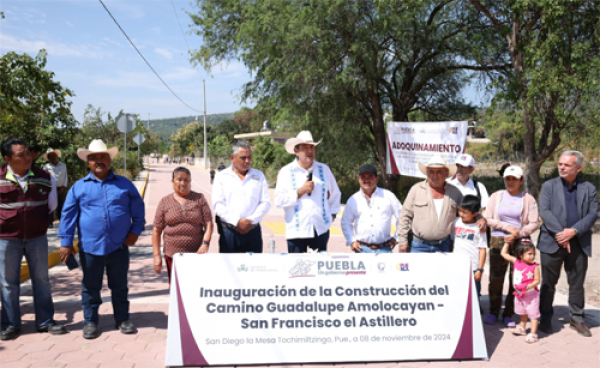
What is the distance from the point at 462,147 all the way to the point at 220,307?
847cm

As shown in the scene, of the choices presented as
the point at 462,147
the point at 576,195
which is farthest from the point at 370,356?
the point at 462,147

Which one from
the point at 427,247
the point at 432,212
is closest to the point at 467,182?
the point at 432,212

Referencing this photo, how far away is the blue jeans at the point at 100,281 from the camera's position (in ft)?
14.9

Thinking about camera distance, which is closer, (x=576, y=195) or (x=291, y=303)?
(x=291, y=303)

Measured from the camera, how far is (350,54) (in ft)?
42.9

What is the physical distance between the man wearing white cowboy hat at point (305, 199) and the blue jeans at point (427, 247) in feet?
3.13

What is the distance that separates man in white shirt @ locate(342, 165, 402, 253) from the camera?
462 centimetres

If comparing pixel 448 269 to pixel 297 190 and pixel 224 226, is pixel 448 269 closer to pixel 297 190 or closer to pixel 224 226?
pixel 297 190

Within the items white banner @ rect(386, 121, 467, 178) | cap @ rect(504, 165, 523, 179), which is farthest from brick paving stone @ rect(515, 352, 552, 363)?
white banner @ rect(386, 121, 467, 178)

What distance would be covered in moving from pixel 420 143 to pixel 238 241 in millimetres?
8237

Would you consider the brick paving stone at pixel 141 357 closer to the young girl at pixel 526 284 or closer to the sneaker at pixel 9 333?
the sneaker at pixel 9 333

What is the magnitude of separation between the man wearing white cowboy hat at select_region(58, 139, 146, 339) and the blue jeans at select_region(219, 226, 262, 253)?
945mm

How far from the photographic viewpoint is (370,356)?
3955 mm

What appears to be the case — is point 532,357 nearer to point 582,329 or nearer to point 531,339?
point 531,339
